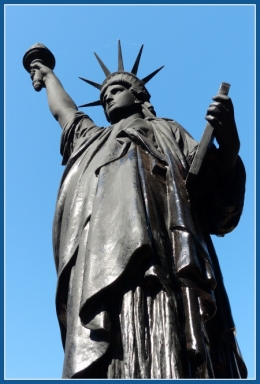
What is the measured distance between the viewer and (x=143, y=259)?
511 centimetres

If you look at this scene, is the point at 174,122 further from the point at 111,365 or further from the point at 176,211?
the point at 111,365

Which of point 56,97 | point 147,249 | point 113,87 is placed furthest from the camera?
point 56,97

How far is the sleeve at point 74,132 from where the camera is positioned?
24.2 feet

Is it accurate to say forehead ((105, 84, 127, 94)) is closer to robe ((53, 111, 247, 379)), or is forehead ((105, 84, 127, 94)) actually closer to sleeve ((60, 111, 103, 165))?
sleeve ((60, 111, 103, 165))

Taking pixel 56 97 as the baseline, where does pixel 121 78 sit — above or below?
below

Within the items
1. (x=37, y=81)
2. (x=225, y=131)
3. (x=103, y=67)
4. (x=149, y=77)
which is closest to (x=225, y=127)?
(x=225, y=131)

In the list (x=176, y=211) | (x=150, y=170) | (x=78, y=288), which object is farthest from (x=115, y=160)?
(x=78, y=288)

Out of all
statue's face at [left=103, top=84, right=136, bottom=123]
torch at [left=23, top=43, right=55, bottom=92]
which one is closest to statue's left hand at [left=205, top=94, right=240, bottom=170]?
statue's face at [left=103, top=84, right=136, bottom=123]

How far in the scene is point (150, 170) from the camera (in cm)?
600

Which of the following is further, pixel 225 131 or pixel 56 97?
pixel 56 97

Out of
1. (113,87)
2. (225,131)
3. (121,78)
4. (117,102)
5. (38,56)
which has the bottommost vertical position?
(225,131)

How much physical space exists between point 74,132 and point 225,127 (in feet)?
6.71

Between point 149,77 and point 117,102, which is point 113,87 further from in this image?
point 149,77

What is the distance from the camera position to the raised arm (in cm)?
791
